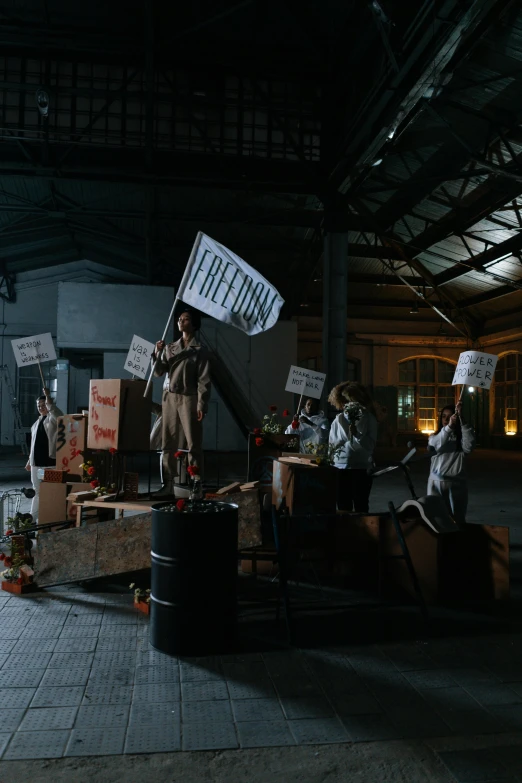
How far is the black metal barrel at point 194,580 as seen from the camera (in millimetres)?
4527

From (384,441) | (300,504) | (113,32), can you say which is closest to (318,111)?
(113,32)

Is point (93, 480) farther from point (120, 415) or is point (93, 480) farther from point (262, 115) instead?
point (262, 115)

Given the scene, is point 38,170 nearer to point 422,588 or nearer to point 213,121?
point 213,121

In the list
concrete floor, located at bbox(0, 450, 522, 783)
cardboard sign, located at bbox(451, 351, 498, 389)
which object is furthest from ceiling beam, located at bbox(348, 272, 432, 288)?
concrete floor, located at bbox(0, 450, 522, 783)

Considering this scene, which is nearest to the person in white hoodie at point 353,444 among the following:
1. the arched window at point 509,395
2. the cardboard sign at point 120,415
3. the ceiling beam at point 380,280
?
the cardboard sign at point 120,415

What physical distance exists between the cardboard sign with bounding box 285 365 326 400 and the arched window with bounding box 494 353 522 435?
17344 millimetres

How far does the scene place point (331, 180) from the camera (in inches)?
562

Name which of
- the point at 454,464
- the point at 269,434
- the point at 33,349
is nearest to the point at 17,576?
the point at 33,349

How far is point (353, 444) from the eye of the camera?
735 centimetres

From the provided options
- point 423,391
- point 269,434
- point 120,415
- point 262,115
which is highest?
point 262,115

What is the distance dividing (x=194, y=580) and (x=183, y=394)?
9.68 feet

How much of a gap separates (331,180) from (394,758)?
1291cm

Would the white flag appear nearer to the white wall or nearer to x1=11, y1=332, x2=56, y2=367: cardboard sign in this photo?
x1=11, y1=332, x2=56, y2=367: cardboard sign

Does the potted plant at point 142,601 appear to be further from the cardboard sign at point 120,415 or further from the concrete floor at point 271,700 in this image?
the cardboard sign at point 120,415
